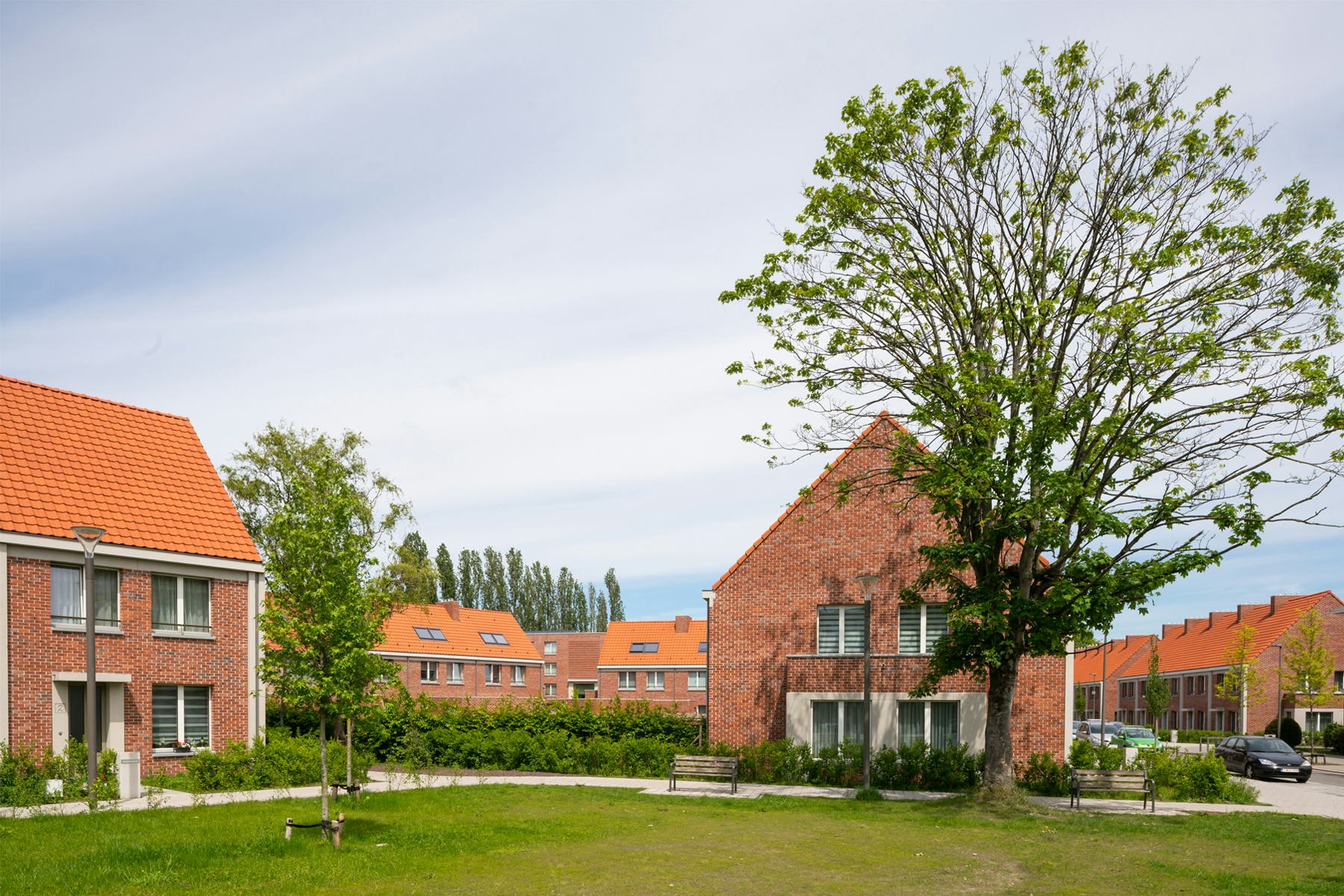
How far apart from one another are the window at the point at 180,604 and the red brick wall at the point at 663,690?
43.0 m

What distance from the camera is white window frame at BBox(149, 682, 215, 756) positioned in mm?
25422

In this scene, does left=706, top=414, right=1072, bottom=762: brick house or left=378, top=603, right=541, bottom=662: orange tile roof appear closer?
left=706, top=414, right=1072, bottom=762: brick house

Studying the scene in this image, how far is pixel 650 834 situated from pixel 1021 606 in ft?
29.2

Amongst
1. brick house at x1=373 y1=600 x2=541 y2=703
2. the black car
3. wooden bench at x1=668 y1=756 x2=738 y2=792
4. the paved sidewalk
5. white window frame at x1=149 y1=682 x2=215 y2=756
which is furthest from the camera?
brick house at x1=373 y1=600 x2=541 y2=703

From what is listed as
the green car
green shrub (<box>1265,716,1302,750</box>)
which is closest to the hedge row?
the green car

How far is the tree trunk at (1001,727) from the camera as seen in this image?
23.0m

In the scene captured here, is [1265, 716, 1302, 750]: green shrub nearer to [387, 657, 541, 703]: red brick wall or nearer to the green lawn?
[387, 657, 541, 703]: red brick wall

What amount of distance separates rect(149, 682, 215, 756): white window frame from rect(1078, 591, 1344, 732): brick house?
46.0 meters

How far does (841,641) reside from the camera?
28453mm

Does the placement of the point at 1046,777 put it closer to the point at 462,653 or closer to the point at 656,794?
the point at 656,794

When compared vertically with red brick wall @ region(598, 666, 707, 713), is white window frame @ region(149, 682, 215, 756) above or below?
above

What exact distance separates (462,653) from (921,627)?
129 ft

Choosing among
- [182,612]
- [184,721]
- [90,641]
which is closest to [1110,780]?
[90,641]

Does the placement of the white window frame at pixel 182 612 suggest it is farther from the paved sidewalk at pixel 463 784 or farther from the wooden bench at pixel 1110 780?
the wooden bench at pixel 1110 780
